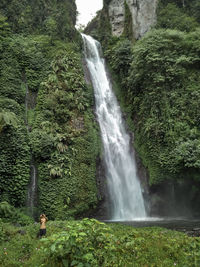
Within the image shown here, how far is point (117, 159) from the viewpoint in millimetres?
15609

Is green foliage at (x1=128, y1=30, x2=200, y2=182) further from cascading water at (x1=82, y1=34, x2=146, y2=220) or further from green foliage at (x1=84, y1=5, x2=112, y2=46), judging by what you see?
green foliage at (x1=84, y1=5, x2=112, y2=46)

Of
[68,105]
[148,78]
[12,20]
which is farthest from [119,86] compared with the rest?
[12,20]

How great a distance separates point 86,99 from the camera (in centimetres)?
1741

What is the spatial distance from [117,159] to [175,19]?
1710cm

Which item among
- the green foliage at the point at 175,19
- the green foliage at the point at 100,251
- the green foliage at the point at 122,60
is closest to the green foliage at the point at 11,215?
the green foliage at the point at 100,251

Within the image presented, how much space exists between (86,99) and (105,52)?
10.2 metres

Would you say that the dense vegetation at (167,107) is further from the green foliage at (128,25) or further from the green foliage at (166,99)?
the green foliage at (128,25)

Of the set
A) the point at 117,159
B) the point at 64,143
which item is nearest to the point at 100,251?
the point at 64,143

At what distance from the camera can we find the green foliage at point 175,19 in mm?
21555

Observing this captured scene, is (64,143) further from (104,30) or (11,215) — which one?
(104,30)

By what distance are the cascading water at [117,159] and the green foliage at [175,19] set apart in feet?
31.0

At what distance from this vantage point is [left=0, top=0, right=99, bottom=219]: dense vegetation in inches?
450

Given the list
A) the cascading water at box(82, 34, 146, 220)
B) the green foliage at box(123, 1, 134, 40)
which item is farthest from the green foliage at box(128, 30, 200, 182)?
the green foliage at box(123, 1, 134, 40)

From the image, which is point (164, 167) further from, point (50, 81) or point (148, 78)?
point (50, 81)
